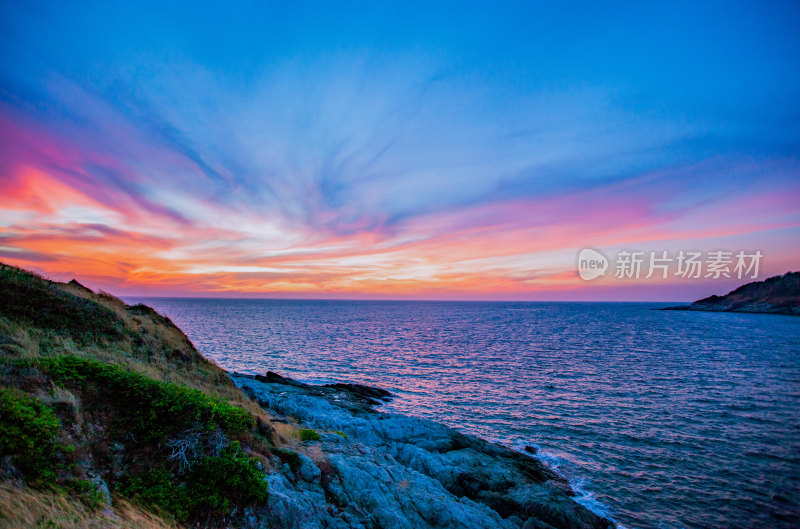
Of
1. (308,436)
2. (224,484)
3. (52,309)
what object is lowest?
(308,436)

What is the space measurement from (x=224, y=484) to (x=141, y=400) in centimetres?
382

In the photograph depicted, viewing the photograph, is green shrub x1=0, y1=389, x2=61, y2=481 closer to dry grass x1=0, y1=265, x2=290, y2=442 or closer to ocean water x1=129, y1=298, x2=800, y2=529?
dry grass x1=0, y1=265, x2=290, y2=442

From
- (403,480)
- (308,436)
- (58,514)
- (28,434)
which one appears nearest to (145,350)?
(308,436)

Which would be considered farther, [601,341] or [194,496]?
[601,341]

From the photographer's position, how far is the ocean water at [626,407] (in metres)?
20.8

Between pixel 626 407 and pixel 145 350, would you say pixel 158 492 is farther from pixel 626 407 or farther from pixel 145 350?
pixel 626 407

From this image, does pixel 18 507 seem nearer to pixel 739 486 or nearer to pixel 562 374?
pixel 739 486

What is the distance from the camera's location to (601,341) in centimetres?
8406

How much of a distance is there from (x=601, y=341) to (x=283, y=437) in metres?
87.2

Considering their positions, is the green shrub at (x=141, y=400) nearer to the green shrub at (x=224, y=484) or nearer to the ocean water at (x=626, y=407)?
the green shrub at (x=224, y=484)

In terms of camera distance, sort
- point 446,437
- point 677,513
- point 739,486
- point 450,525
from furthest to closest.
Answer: point 446,437 → point 739,486 → point 677,513 → point 450,525

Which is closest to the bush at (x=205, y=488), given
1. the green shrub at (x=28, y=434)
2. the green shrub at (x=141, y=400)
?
the green shrub at (x=141, y=400)

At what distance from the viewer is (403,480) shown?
1453 cm

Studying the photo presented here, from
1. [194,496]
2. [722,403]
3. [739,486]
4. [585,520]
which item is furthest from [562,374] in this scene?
[194,496]
